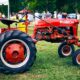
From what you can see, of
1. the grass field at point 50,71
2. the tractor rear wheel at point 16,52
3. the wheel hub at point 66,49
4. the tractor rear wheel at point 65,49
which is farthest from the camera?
the wheel hub at point 66,49

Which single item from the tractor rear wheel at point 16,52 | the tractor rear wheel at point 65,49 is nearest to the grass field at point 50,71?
the tractor rear wheel at point 16,52

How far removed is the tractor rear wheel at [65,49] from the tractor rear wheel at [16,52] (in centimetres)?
345

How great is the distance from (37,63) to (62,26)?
1.79 meters

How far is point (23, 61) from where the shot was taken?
888 cm

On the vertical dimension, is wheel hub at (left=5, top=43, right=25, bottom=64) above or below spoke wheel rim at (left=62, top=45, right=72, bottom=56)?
above

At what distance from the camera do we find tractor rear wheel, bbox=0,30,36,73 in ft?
28.5

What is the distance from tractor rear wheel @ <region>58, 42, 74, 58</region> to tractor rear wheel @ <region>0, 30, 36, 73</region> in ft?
11.3

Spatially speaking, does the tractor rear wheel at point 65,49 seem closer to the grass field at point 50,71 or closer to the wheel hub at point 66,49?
the wheel hub at point 66,49

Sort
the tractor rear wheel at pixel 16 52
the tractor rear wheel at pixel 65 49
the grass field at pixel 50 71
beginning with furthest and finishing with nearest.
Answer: the tractor rear wheel at pixel 65 49 < the tractor rear wheel at pixel 16 52 < the grass field at pixel 50 71

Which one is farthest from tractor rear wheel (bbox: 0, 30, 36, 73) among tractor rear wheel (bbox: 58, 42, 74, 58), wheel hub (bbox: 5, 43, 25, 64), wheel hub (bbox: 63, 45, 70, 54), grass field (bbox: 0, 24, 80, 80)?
wheel hub (bbox: 63, 45, 70, 54)

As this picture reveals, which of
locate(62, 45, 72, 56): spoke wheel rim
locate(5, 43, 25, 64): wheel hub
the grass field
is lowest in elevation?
the grass field

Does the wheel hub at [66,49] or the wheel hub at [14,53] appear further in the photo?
the wheel hub at [66,49]

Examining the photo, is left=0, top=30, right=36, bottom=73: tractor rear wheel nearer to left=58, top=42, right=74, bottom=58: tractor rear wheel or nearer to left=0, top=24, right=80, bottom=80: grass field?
left=0, top=24, right=80, bottom=80: grass field

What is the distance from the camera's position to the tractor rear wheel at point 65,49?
12.2 m
